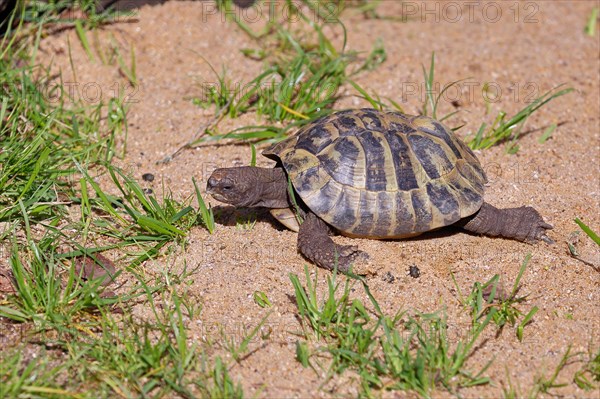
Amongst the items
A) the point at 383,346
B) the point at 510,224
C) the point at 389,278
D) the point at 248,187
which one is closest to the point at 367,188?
the point at 389,278

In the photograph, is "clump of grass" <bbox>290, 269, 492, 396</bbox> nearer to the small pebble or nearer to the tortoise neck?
the small pebble

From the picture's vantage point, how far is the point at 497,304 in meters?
4.40

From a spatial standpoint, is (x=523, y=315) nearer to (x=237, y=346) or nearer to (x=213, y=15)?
(x=237, y=346)

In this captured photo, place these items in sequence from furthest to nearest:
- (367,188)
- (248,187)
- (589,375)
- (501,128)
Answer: (501,128) < (248,187) < (367,188) < (589,375)

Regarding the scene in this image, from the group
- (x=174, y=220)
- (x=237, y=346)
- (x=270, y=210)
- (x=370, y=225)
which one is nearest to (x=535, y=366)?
(x=370, y=225)

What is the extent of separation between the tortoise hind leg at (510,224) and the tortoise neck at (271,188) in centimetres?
130

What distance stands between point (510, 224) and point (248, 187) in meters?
1.89

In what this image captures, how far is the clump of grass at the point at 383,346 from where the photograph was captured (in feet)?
12.9

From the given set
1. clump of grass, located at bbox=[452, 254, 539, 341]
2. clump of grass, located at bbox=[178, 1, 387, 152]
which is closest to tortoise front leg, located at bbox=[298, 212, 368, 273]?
clump of grass, located at bbox=[452, 254, 539, 341]

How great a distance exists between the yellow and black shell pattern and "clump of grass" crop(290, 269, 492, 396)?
67 centimetres

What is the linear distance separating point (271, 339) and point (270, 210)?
126cm

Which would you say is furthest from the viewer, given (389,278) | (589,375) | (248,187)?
(248,187)

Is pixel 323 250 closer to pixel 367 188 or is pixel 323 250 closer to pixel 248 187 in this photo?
pixel 367 188

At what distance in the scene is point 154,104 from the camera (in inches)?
265
